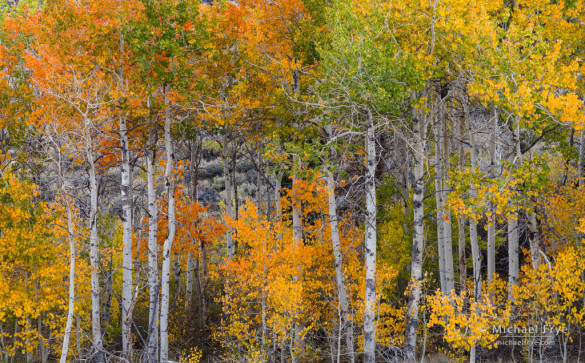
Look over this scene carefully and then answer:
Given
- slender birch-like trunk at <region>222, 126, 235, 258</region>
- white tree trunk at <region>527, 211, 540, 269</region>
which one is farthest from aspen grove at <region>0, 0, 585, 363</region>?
slender birch-like trunk at <region>222, 126, 235, 258</region>

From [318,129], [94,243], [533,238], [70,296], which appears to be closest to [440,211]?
[533,238]

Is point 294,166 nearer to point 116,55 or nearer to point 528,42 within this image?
point 528,42

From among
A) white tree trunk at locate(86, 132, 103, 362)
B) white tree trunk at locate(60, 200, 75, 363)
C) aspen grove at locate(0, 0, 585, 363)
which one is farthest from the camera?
white tree trunk at locate(86, 132, 103, 362)

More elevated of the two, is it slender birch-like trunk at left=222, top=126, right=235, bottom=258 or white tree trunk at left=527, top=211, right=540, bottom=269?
slender birch-like trunk at left=222, top=126, right=235, bottom=258

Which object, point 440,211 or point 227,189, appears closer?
point 440,211

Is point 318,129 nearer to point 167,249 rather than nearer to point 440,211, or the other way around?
point 440,211

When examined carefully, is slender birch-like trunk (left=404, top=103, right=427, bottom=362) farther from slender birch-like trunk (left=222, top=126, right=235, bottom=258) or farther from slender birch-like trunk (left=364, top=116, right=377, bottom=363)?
slender birch-like trunk (left=222, top=126, right=235, bottom=258)

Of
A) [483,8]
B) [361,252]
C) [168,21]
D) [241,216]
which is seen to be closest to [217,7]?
[168,21]

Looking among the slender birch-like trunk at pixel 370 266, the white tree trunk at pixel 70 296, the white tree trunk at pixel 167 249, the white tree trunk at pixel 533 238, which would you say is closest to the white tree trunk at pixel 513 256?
the white tree trunk at pixel 533 238

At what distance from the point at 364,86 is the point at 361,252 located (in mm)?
11304

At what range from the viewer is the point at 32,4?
22.7 meters

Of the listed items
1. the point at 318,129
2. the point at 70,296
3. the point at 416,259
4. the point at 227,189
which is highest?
the point at 318,129

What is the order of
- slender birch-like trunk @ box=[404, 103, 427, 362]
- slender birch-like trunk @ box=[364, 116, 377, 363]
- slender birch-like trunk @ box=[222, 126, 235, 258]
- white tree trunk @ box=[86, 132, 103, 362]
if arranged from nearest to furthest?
slender birch-like trunk @ box=[404, 103, 427, 362], slender birch-like trunk @ box=[364, 116, 377, 363], white tree trunk @ box=[86, 132, 103, 362], slender birch-like trunk @ box=[222, 126, 235, 258]

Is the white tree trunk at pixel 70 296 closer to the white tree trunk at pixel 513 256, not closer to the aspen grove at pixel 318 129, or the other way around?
the aspen grove at pixel 318 129
